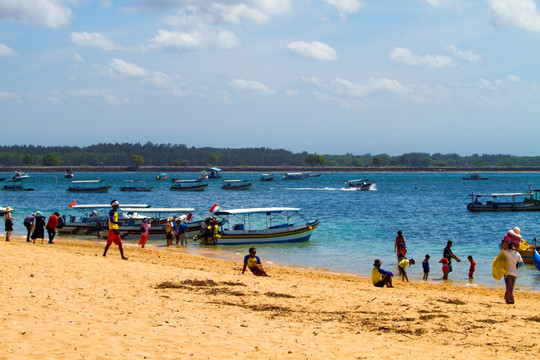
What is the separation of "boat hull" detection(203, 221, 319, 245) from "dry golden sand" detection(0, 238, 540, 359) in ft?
50.0

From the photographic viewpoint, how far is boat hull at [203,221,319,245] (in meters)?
31.3

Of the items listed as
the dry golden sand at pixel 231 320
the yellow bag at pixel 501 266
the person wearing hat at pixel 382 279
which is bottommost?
the person wearing hat at pixel 382 279

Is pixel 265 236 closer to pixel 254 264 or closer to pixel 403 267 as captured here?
pixel 403 267

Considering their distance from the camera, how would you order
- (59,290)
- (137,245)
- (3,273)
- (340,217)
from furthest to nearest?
(340,217)
(137,245)
(3,273)
(59,290)

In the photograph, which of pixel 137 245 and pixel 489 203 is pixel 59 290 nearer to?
pixel 137 245

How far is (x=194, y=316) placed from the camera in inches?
434

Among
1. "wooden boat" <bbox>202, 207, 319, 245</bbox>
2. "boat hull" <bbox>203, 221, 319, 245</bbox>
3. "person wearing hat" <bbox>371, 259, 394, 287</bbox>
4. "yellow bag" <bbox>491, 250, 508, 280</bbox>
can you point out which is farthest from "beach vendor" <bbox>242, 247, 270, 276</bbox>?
"boat hull" <bbox>203, 221, 319, 245</bbox>

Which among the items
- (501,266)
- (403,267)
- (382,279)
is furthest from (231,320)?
(403,267)

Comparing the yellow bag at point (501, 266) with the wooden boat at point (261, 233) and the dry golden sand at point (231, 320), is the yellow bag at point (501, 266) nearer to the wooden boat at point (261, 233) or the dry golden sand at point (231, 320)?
the dry golden sand at point (231, 320)

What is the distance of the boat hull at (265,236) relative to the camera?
3127 cm

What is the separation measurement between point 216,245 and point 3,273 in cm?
1795

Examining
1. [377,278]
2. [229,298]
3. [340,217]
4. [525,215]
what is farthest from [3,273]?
[525,215]

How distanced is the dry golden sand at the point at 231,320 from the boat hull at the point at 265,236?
1523 centimetres

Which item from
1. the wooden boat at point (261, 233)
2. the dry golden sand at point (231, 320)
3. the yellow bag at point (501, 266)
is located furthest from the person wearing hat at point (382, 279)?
the wooden boat at point (261, 233)
